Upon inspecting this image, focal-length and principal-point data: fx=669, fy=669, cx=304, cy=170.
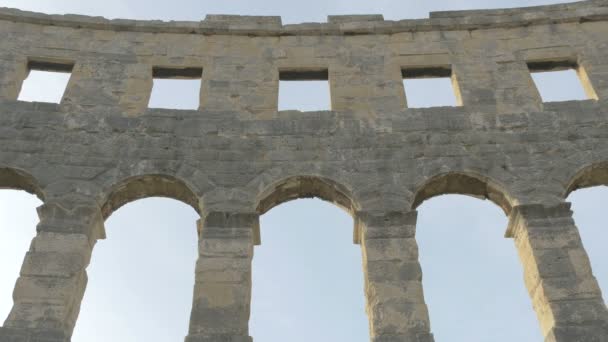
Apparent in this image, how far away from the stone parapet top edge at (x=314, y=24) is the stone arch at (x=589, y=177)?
3.95 metres

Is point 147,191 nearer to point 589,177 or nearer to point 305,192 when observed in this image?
point 305,192

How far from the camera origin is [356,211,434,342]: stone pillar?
8.23 meters

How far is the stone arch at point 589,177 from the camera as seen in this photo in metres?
9.92

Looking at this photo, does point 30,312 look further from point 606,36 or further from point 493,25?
point 606,36

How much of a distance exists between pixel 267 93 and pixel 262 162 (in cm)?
181

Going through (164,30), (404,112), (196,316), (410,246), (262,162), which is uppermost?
(164,30)

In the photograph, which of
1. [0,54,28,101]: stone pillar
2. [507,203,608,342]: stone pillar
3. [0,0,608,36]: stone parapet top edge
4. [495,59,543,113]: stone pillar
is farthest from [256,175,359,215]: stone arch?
[0,54,28,101]: stone pillar

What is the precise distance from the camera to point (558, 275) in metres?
8.62

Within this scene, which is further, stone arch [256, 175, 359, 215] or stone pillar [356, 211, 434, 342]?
stone arch [256, 175, 359, 215]

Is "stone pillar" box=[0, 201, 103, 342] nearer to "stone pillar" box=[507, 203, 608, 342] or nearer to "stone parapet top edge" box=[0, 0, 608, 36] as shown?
"stone parapet top edge" box=[0, 0, 608, 36]

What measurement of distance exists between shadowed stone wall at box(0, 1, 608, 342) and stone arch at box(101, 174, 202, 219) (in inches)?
1.3

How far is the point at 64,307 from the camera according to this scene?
27.5ft

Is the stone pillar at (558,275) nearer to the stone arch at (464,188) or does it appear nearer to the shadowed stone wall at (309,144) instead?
the shadowed stone wall at (309,144)

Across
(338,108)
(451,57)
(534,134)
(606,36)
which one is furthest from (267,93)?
(606,36)
